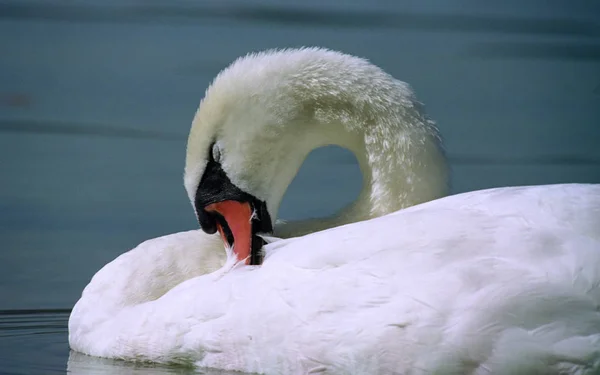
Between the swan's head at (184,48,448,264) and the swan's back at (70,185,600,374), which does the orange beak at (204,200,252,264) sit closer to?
the swan's head at (184,48,448,264)

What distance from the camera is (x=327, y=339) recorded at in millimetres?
4512

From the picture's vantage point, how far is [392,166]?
5469 millimetres

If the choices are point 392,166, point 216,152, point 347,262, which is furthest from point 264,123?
point 347,262

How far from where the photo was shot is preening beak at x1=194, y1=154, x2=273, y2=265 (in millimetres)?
5457

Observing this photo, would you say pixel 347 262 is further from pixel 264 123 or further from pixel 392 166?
pixel 264 123

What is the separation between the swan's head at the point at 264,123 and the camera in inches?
215

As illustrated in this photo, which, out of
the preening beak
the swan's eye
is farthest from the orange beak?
the swan's eye

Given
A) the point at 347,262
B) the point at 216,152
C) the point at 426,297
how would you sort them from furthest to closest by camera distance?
the point at 216,152 < the point at 347,262 < the point at 426,297

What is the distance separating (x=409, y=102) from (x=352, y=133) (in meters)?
0.27

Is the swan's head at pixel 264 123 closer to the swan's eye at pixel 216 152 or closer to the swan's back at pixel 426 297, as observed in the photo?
the swan's eye at pixel 216 152

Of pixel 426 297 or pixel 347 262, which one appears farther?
pixel 347 262

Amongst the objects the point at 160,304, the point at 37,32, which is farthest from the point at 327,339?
the point at 37,32

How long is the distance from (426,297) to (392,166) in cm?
114

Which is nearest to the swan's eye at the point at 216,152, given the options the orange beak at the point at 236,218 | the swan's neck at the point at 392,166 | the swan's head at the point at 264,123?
the swan's head at the point at 264,123
